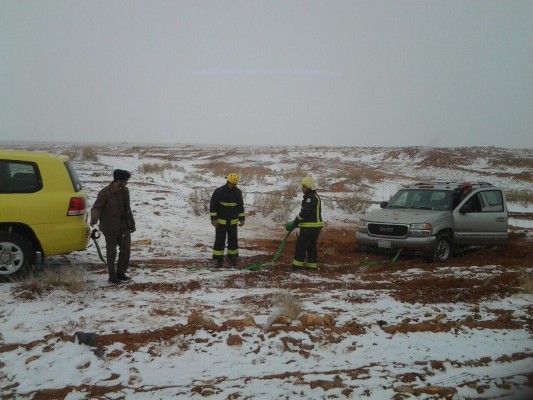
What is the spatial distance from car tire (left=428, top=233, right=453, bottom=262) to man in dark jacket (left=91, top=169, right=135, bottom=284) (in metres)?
6.01

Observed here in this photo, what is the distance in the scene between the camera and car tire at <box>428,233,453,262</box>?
8.77 m

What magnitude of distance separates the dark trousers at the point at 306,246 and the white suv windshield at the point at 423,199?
2992 mm

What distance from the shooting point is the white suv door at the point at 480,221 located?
30.8 feet

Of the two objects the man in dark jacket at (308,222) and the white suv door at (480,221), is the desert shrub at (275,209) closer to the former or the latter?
the white suv door at (480,221)

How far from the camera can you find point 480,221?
9.60 metres

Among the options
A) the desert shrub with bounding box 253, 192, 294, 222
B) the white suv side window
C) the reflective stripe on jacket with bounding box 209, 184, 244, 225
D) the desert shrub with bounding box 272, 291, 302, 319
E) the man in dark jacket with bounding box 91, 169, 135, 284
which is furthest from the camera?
the desert shrub with bounding box 253, 192, 294, 222

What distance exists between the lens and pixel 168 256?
9070 mm

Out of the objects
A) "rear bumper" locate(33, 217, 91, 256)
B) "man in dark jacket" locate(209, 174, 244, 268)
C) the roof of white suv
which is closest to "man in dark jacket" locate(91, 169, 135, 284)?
"rear bumper" locate(33, 217, 91, 256)

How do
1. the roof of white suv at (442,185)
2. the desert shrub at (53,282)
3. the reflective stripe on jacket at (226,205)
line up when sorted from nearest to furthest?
the desert shrub at (53,282), the reflective stripe on jacket at (226,205), the roof of white suv at (442,185)

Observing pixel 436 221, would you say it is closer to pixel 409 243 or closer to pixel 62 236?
pixel 409 243

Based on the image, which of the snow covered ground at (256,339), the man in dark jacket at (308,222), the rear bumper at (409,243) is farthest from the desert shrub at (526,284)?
the man in dark jacket at (308,222)

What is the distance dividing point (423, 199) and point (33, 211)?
313 inches

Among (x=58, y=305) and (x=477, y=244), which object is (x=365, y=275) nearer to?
(x=477, y=244)

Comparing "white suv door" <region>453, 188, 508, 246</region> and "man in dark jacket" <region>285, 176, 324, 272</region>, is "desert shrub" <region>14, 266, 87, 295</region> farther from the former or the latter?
"white suv door" <region>453, 188, 508, 246</region>
